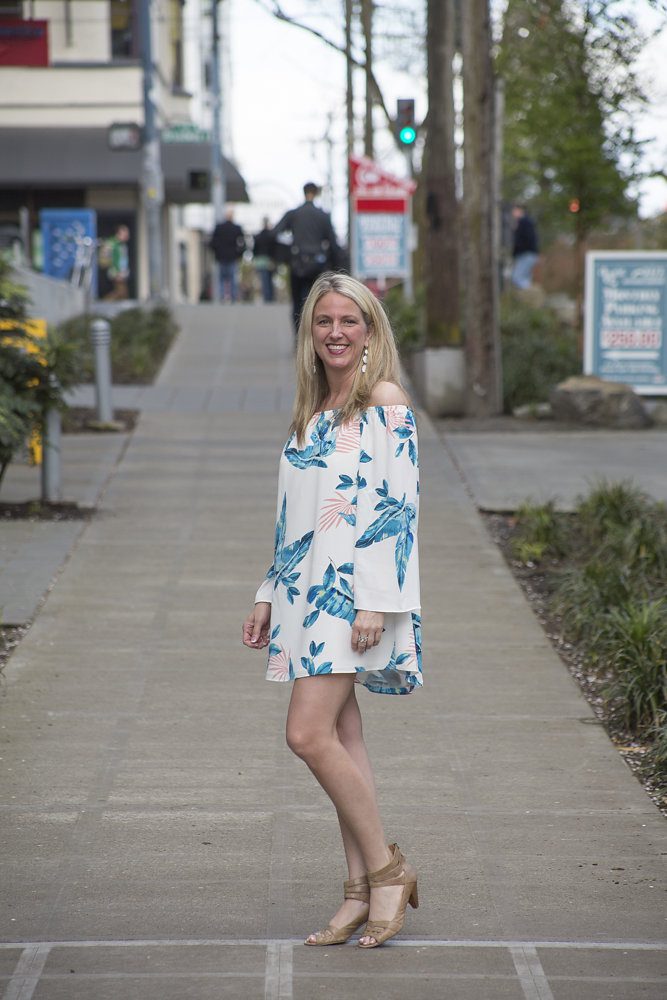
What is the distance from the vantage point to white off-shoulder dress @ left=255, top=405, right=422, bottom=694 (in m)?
4.06

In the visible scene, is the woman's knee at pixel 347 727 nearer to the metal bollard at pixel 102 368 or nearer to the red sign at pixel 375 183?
the metal bollard at pixel 102 368

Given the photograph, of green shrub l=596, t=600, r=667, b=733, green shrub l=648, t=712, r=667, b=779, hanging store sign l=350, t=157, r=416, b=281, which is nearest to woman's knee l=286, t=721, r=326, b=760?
green shrub l=648, t=712, r=667, b=779

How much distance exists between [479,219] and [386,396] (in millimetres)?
11382

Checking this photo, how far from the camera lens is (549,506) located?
1010 cm

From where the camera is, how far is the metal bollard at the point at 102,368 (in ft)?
46.6

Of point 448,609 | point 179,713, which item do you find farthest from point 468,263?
point 179,713

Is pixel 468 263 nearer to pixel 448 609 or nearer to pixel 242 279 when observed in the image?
pixel 448 609

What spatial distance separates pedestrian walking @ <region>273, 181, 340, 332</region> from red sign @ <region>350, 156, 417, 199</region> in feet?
7.51

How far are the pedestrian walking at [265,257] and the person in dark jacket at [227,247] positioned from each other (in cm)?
41

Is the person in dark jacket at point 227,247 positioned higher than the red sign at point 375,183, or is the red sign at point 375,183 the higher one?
the red sign at point 375,183

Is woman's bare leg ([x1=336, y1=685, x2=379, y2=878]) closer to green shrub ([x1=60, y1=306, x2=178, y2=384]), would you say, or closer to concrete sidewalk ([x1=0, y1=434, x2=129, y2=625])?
concrete sidewalk ([x1=0, y1=434, x2=129, y2=625])

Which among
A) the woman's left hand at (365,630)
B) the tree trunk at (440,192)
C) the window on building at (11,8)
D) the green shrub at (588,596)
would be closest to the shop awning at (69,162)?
the window on building at (11,8)

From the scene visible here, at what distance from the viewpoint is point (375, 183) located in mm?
20906

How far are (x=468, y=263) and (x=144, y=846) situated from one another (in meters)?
11.1
